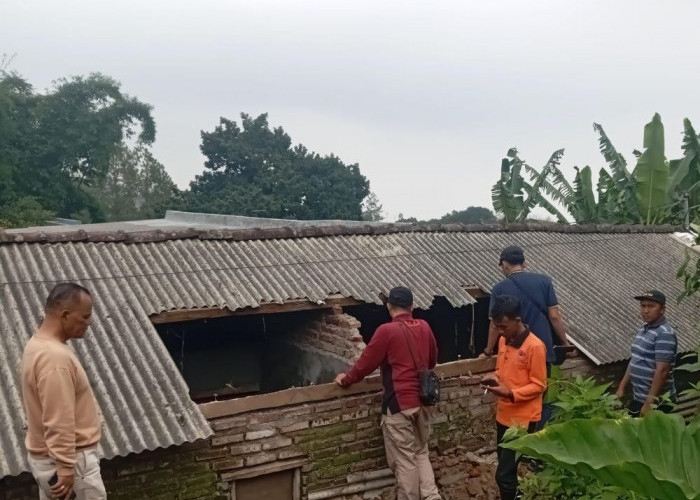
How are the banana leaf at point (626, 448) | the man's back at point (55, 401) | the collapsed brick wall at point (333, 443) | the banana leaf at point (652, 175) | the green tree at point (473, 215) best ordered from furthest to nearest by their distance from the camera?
the green tree at point (473, 215), the banana leaf at point (652, 175), the collapsed brick wall at point (333, 443), the man's back at point (55, 401), the banana leaf at point (626, 448)

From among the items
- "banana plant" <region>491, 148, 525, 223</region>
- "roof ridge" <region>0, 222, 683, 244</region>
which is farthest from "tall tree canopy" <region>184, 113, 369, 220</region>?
"roof ridge" <region>0, 222, 683, 244</region>

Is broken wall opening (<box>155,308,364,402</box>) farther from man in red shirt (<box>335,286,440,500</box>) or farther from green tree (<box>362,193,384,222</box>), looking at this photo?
green tree (<box>362,193,384,222</box>)

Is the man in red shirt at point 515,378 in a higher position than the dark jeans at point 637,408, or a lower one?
higher

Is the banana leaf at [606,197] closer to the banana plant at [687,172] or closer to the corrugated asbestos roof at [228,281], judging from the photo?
the banana plant at [687,172]

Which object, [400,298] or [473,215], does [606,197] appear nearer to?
[400,298]

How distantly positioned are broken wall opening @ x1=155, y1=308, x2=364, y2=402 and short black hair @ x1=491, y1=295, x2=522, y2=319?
2.75 m

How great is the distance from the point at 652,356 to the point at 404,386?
199cm

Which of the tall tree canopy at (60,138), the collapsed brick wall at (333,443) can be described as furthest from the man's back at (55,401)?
the tall tree canopy at (60,138)

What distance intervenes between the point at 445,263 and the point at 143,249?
11.7 feet

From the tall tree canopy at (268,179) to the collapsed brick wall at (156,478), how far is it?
27091 millimetres

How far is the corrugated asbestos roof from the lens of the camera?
4805 millimetres

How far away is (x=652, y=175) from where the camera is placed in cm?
1358

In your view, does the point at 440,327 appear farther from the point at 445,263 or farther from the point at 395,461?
the point at 395,461

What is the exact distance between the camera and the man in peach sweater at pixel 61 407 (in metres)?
3.11
